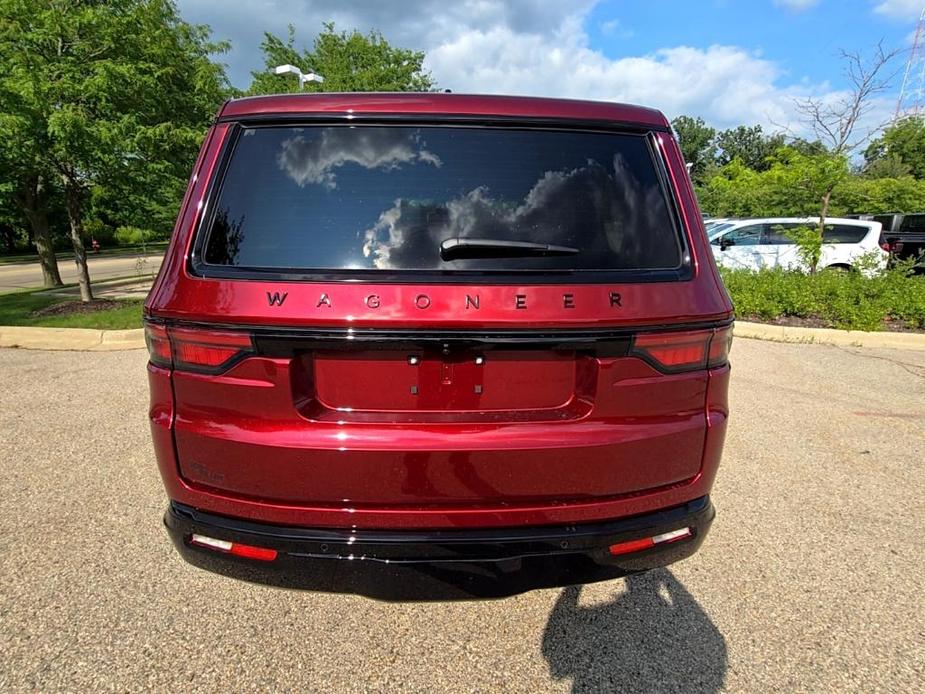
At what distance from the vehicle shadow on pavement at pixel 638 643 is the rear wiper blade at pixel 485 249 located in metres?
1.52

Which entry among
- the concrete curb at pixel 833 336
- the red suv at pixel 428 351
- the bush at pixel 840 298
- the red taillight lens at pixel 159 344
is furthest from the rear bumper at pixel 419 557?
the bush at pixel 840 298

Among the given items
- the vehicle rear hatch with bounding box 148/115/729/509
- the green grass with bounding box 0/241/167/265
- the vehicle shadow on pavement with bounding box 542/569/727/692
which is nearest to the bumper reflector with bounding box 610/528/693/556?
the vehicle rear hatch with bounding box 148/115/729/509

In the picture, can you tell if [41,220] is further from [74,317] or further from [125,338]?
[125,338]

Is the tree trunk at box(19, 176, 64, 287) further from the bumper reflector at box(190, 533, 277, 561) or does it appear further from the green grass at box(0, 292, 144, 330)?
the bumper reflector at box(190, 533, 277, 561)

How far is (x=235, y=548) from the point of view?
1.69m

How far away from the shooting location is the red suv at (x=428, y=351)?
1573 millimetres

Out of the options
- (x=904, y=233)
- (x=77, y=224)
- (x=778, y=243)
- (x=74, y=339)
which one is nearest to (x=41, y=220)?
(x=77, y=224)

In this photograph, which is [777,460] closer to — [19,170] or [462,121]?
[462,121]

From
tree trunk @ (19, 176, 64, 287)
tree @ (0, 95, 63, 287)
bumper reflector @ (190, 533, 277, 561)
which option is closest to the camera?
bumper reflector @ (190, 533, 277, 561)

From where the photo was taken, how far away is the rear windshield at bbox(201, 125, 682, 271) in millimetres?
1626

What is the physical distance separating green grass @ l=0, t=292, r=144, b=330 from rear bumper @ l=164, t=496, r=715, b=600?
22.3ft

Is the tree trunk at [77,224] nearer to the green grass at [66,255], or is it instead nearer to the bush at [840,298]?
the bush at [840,298]

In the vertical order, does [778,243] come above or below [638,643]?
above

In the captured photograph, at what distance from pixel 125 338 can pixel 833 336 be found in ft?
30.6
